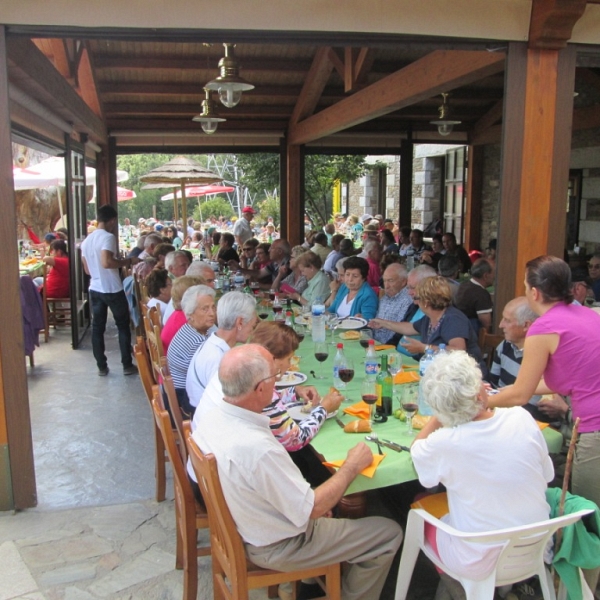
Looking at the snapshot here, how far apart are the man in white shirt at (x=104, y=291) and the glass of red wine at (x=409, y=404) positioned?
396 centimetres

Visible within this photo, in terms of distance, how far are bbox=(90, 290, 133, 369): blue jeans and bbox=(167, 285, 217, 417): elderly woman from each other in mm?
2695

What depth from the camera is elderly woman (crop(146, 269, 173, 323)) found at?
17.0 ft

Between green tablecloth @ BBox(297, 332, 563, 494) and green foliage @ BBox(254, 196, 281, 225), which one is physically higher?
green foliage @ BBox(254, 196, 281, 225)

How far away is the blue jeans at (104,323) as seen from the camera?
6230 millimetres

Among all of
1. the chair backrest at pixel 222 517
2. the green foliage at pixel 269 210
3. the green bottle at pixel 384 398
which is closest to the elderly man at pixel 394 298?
the green bottle at pixel 384 398

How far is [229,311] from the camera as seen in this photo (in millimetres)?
3285

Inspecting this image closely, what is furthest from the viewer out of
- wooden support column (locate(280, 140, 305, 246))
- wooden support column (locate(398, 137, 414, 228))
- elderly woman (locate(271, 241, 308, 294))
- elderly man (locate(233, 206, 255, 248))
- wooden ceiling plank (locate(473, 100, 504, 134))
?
elderly man (locate(233, 206, 255, 248))

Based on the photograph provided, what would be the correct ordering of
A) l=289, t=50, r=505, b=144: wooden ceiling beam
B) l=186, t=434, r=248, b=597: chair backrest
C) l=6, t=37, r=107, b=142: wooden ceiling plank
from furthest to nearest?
l=289, t=50, r=505, b=144: wooden ceiling beam < l=6, t=37, r=107, b=142: wooden ceiling plank < l=186, t=434, r=248, b=597: chair backrest

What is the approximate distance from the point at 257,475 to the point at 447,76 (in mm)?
3651

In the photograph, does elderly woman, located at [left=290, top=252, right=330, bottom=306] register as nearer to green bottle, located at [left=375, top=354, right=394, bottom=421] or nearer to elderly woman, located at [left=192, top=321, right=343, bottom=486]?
elderly woman, located at [left=192, top=321, right=343, bottom=486]

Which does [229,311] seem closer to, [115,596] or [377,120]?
[115,596]

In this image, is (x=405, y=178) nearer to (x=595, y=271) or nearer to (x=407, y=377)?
(x=595, y=271)

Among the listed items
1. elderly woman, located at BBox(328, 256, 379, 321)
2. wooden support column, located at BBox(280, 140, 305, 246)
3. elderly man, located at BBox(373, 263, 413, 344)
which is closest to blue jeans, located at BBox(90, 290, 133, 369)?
elderly woman, located at BBox(328, 256, 379, 321)

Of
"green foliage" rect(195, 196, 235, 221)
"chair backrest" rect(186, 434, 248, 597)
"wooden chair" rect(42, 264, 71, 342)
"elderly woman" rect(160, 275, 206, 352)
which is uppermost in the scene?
"green foliage" rect(195, 196, 235, 221)
